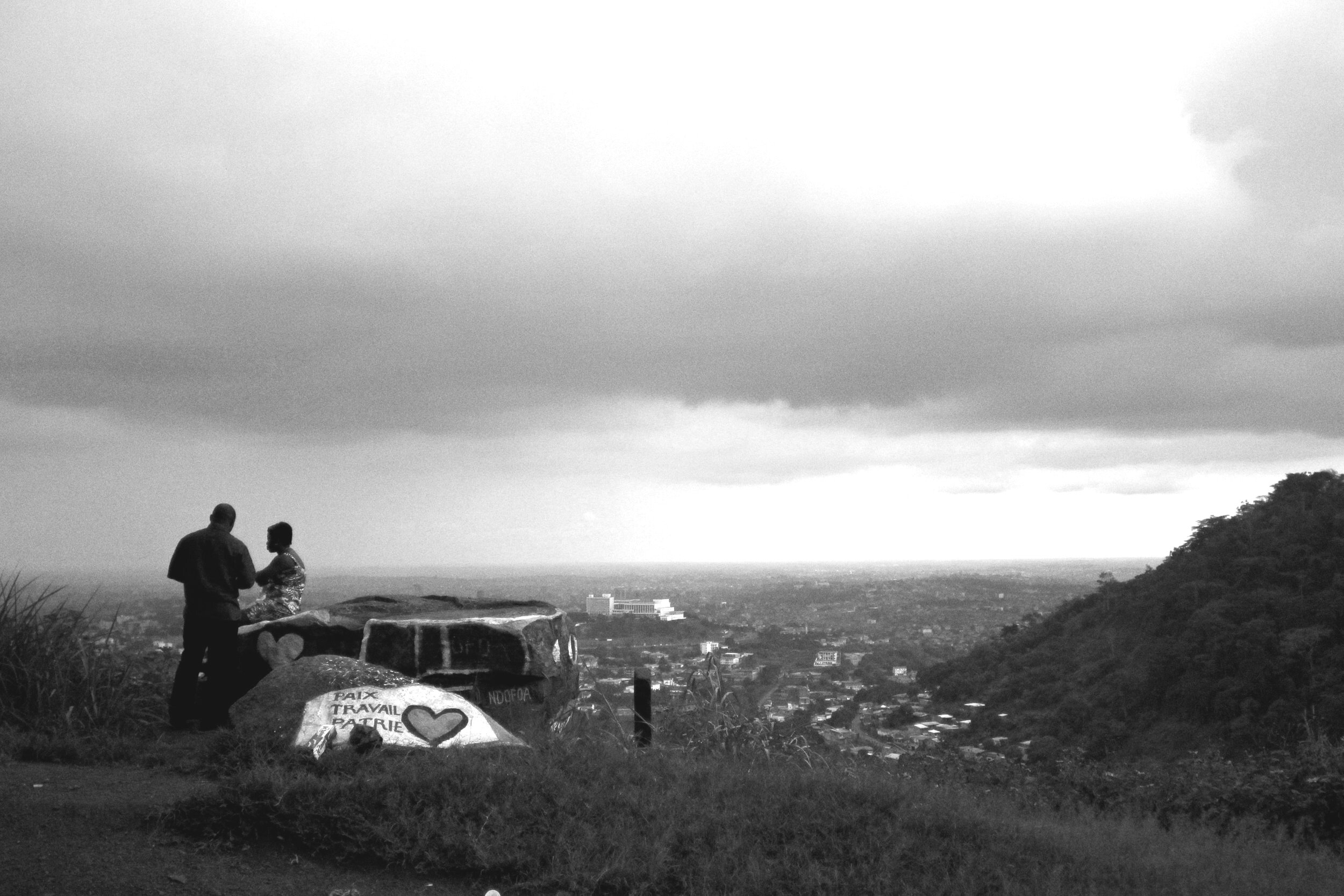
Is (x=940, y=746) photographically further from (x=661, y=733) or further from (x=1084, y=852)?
(x=1084, y=852)

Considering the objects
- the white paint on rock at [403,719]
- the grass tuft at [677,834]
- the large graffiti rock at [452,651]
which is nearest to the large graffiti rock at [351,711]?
the white paint on rock at [403,719]

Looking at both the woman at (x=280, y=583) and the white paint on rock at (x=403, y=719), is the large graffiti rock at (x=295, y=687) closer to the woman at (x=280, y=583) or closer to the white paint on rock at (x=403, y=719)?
the white paint on rock at (x=403, y=719)

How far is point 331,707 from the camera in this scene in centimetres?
726

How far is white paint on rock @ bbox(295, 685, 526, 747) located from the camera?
7094 millimetres

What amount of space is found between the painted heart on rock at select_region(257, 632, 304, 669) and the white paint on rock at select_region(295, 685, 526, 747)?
6.41 feet

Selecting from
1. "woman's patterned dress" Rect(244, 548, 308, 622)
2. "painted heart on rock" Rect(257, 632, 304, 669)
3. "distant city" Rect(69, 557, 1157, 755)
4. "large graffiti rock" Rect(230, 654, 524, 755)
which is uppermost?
"woman's patterned dress" Rect(244, 548, 308, 622)

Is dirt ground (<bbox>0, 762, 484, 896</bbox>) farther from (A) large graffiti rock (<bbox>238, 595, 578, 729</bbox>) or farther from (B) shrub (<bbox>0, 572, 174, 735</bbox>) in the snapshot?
(A) large graffiti rock (<bbox>238, 595, 578, 729</bbox>)

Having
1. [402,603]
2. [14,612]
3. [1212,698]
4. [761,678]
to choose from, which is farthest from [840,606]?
[14,612]

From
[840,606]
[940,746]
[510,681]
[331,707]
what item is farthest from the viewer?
[840,606]

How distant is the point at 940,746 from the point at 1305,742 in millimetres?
3369

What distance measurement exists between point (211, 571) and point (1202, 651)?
47.0ft

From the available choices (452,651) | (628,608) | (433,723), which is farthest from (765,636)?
(433,723)

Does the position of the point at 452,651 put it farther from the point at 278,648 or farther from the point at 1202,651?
the point at 1202,651

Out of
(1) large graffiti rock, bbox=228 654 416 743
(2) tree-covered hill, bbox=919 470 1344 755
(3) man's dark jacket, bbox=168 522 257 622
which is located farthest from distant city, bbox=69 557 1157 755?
(1) large graffiti rock, bbox=228 654 416 743
